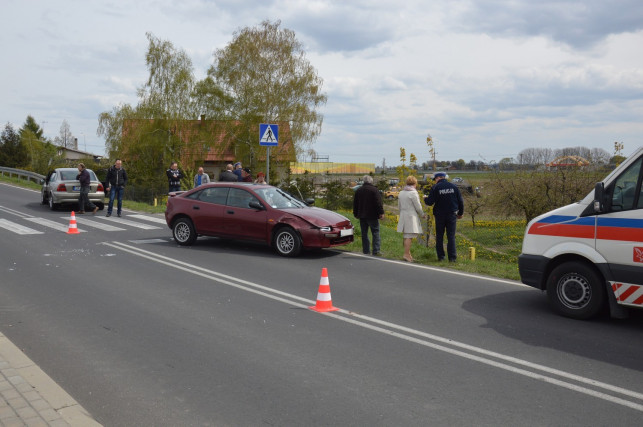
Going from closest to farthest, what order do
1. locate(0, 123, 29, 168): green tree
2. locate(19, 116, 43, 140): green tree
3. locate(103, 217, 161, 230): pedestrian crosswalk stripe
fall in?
locate(103, 217, 161, 230): pedestrian crosswalk stripe → locate(0, 123, 29, 168): green tree → locate(19, 116, 43, 140): green tree

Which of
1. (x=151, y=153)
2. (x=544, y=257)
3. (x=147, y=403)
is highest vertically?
(x=151, y=153)

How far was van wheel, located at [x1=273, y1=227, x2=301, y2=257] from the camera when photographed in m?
11.7

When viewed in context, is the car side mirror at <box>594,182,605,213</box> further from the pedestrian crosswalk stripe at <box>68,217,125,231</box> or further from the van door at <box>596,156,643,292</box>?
the pedestrian crosswalk stripe at <box>68,217,125,231</box>

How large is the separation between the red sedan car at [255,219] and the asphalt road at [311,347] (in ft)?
5.14

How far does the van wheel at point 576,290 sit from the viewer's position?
6.77m

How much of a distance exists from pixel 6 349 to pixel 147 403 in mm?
1970

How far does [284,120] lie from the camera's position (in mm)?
44656

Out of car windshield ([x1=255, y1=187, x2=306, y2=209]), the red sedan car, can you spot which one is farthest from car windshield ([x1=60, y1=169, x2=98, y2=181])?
car windshield ([x1=255, y1=187, x2=306, y2=209])

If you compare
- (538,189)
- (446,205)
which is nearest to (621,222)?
(446,205)

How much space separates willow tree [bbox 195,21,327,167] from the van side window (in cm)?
3823

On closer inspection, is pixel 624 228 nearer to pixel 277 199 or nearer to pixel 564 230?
pixel 564 230

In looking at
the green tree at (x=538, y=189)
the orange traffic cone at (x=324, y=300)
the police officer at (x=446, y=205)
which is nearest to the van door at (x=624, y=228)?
the orange traffic cone at (x=324, y=300)

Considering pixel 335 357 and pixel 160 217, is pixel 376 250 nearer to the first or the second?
pixel 335 357

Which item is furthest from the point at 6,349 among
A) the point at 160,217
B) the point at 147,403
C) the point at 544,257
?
the point at 160,217
